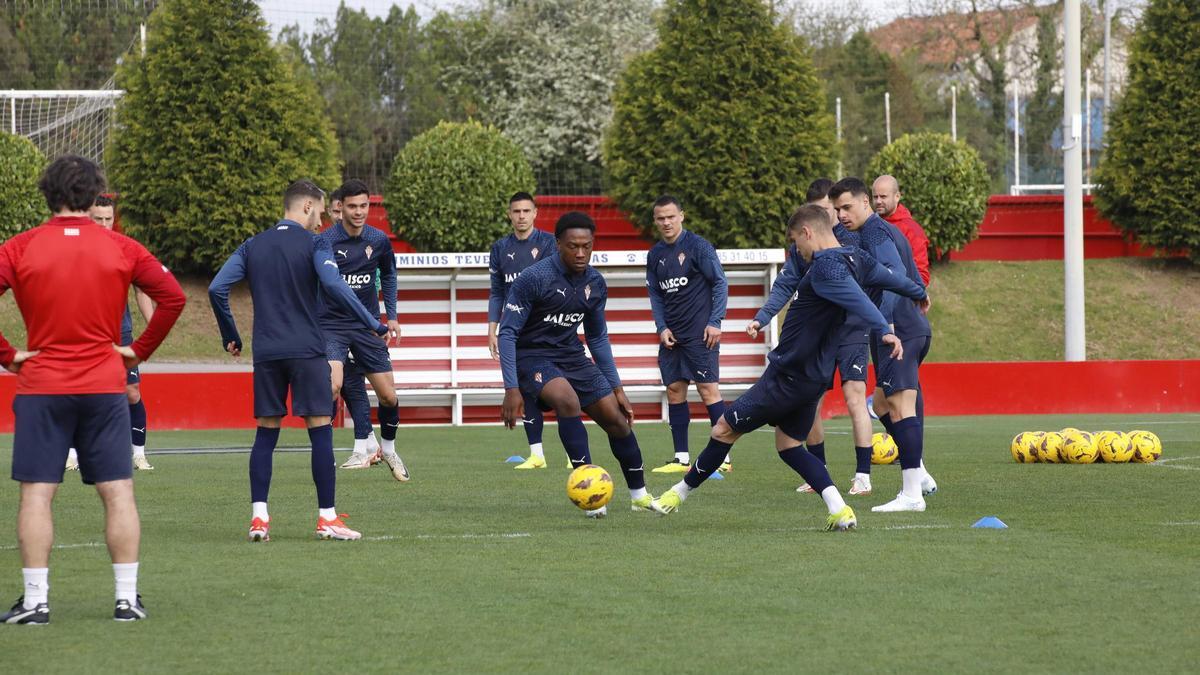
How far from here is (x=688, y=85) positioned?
31.1 m

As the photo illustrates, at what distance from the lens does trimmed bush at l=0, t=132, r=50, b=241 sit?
29.4 metres

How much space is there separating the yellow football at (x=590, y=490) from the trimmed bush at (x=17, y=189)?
2265cm

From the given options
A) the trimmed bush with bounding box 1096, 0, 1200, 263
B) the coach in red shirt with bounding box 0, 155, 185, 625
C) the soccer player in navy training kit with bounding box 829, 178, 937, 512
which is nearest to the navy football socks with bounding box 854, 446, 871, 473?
the soccer player in navy training kit with bounding box 829, 178, 937, 512

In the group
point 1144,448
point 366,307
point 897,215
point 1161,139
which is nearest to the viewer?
point 897,215

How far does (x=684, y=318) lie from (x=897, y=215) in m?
2.33

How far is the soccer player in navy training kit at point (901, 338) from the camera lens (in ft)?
32.4

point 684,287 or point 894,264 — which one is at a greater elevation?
point 894,264

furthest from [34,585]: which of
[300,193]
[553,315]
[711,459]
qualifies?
[553,315]

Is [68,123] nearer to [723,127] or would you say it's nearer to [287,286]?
[723,127]

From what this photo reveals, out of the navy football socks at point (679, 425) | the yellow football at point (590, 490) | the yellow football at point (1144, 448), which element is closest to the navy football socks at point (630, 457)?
the yellow football at point (590, 490)

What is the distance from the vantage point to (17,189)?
29.6 meters

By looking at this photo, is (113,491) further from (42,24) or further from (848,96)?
(848,96)

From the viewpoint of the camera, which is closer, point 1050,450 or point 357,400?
point 1050,450

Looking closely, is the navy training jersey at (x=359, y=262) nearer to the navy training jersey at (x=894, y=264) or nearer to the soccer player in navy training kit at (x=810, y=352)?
the navy training jersey at (x=894, y=264)
